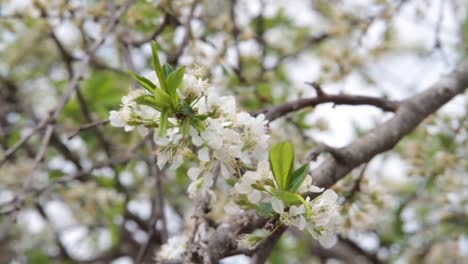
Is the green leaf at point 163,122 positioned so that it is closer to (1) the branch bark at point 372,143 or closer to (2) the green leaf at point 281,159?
(2) the green leaf at point 281,159

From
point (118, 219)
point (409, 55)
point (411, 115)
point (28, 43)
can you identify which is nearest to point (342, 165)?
point (411, 115)

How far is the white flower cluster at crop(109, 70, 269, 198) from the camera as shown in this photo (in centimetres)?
69

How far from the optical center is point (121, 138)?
2318 mm

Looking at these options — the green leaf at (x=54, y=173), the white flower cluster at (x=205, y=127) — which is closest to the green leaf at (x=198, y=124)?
the white flower cluster at (x=205, y=127)

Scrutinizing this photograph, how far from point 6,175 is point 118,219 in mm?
440

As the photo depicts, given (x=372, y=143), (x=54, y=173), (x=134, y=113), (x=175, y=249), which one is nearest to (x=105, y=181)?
(x=54, y=173)

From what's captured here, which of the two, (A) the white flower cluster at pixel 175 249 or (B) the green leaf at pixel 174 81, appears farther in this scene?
(A) the white flower cluster at pixel 175 249

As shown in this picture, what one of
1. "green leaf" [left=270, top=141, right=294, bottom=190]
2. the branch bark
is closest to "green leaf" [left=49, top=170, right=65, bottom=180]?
the branch bark

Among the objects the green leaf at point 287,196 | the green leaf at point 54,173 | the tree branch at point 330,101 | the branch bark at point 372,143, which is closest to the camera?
the green leaf at point 287,196

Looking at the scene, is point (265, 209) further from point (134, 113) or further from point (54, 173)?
→ point (54, 173)

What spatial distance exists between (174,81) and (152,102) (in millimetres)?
38

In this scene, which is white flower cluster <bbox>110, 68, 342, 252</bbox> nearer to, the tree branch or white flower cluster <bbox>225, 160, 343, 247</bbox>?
white flower cluster <bbox>225, 160, 343, 247</bbox>

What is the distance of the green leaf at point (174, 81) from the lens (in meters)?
0.66

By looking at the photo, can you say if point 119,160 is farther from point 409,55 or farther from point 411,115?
point 409,55
